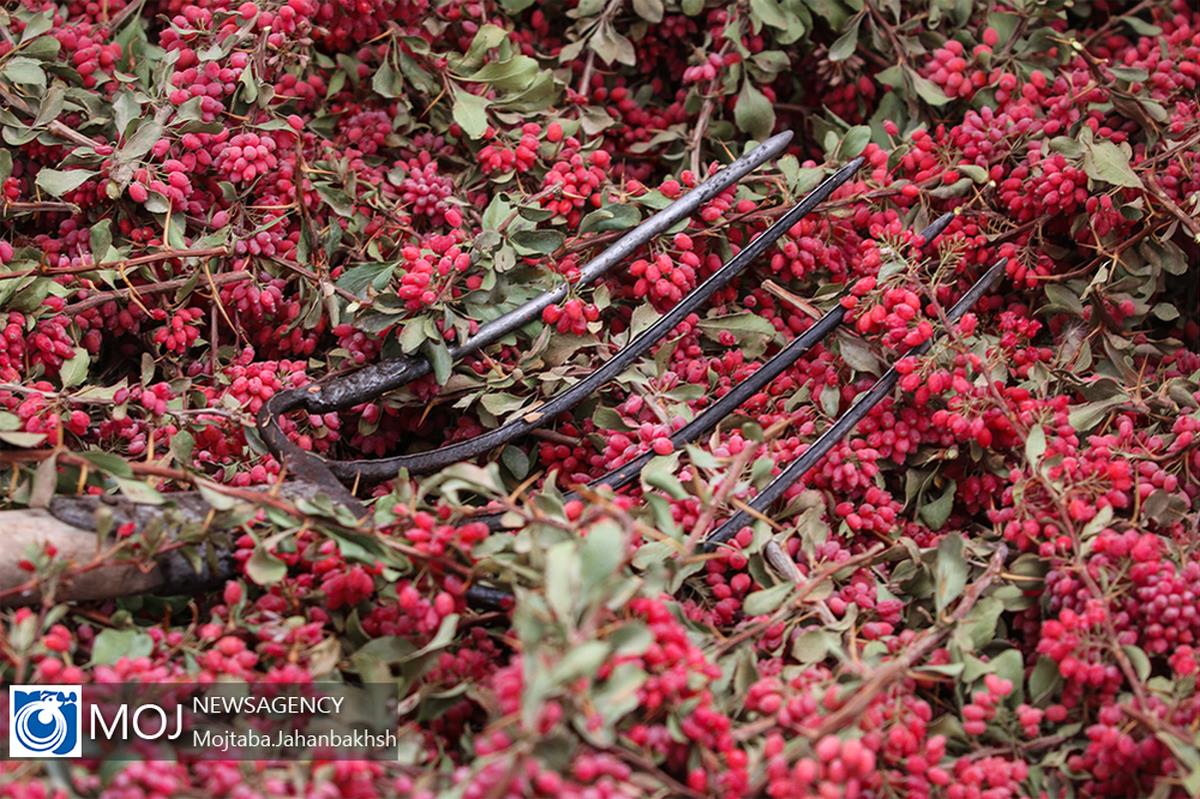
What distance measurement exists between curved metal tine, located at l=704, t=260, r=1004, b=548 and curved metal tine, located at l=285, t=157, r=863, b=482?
8.4 inches

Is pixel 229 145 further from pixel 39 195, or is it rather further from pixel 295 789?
pixel 295 789

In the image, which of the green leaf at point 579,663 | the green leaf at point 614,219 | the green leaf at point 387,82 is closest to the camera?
the green leaf at point 579,663

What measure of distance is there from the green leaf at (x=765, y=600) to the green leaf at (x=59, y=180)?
35.1 inches

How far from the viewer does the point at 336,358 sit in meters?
1.37

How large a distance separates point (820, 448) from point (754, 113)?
0.58 meters

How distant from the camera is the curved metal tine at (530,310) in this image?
50.9 inches

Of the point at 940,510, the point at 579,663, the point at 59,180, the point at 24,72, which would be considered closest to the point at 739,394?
the point at 940,510

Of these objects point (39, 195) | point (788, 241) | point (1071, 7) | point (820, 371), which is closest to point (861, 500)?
point (820, 371)

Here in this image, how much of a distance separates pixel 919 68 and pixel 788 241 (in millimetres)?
429

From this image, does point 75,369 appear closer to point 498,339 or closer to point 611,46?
point 498,339

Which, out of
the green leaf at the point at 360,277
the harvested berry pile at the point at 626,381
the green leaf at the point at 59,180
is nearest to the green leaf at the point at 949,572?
the harvested berry pile at the point at 626,381

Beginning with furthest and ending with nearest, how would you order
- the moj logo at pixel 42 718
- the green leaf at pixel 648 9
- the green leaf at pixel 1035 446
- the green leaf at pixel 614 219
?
the green leaf at pixel 648 9, the green leaf at pixel 614 219, the green leaf at pixel 1035 446, the moj logo at pixel 42 718

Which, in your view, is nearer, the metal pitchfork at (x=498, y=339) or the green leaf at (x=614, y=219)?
the metal pitchfork at (x=498, y=339)

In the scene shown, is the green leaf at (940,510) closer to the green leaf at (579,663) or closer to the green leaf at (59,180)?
the green leaf at (579,663)
